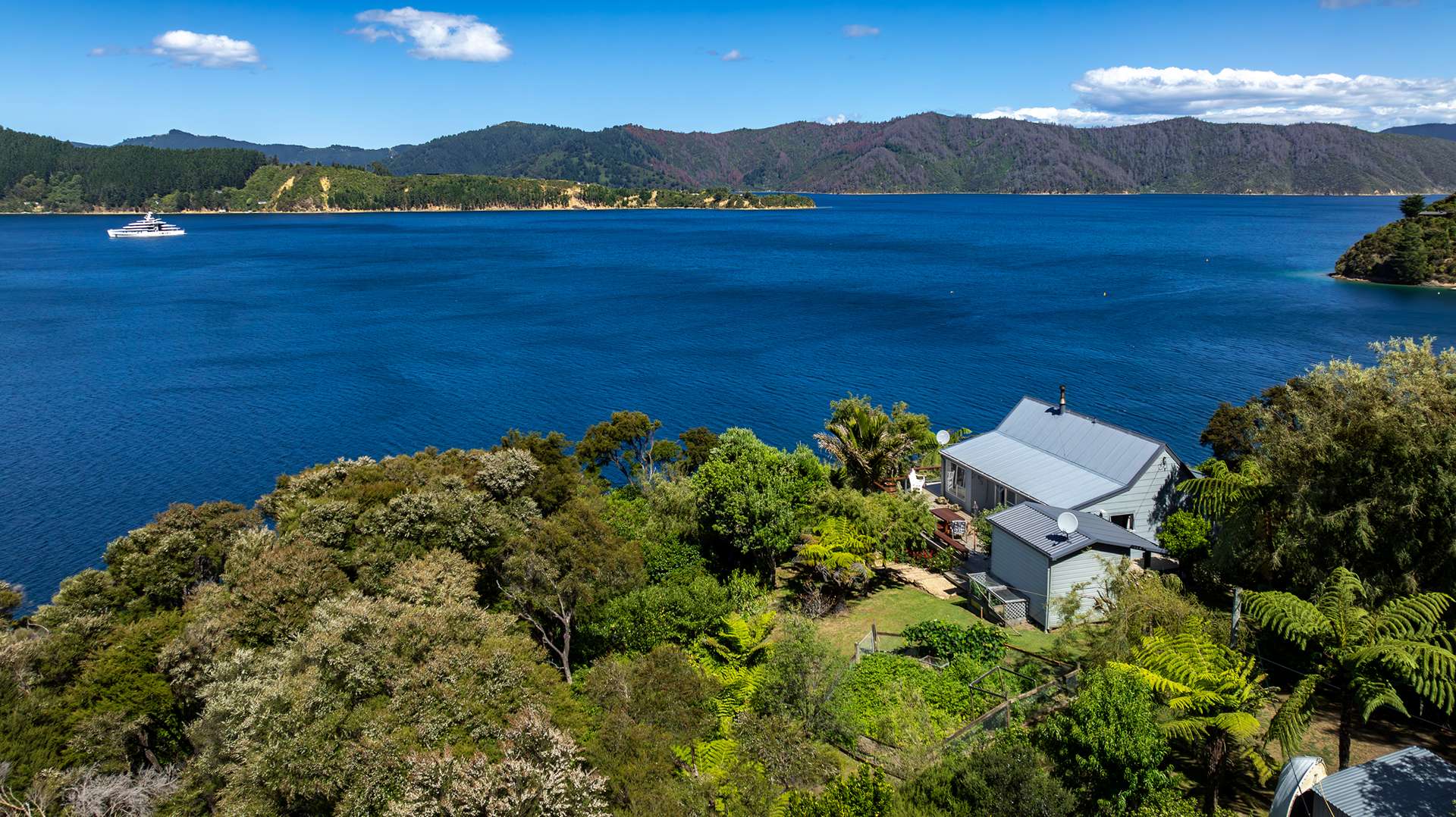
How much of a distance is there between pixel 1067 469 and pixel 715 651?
53.3 feet

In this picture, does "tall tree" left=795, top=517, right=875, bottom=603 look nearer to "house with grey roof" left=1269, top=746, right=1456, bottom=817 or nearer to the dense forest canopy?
the dense forest canopy

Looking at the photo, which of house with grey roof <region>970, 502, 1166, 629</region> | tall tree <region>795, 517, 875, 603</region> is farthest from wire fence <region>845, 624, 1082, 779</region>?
tall tree <region>795, 517, 875, 603</region>

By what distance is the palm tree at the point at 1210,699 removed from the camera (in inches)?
555

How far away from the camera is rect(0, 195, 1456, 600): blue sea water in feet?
169

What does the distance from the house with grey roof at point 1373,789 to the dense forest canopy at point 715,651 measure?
30.8 inches

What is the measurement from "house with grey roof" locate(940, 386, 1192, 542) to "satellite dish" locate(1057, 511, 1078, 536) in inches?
154

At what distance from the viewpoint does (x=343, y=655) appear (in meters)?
15.6

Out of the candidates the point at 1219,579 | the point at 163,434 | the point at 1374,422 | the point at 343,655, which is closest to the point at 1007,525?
the point at 1219,579

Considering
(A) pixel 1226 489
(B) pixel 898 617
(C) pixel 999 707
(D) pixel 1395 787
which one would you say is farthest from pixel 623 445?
(D) pixel 1395 787

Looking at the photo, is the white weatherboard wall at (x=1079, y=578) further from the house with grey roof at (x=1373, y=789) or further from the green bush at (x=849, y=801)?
the green bush at (x=849, y=801)

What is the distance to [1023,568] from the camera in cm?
2439

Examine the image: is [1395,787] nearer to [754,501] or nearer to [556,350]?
[754,501]

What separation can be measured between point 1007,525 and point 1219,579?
5763 millimetres

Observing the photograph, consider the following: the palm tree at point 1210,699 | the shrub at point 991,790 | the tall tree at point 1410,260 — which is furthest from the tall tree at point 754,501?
the tall tree at point 1410,260
